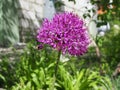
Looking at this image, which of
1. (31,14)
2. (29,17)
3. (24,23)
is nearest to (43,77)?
(24,23)

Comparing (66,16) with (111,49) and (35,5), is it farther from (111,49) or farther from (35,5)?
(35,5)

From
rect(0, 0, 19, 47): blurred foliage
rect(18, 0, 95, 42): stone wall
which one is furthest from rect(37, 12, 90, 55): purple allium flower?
rect(18, 0, 95, 42): stone wall

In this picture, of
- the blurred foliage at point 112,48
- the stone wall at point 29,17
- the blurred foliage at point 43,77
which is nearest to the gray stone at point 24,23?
the stone wall at point 29,17

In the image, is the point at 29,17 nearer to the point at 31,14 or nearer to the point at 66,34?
the point at 31,14

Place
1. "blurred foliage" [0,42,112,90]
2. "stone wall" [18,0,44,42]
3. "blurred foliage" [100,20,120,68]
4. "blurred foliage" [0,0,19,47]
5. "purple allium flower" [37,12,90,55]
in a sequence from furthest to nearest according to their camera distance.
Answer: "stone wall" [18,0,44,42], "blurred foliage" [0,0,19,47], "blurred foliage" [100,20,120,68], "blurred foliage" [0,42,112,90], "purple allium flower" [37,12,90,55]

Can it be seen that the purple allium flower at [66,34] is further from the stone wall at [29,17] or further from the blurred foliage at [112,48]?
the stone wall at [29,17]

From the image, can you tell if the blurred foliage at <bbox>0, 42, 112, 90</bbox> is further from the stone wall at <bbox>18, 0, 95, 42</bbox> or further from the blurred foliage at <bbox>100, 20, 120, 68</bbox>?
the stone wall at <bbox>18, 0, 95, 42</bbox>
